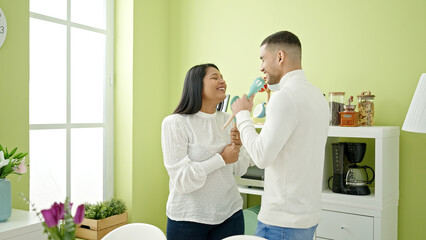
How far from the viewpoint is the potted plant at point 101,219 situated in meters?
2.85

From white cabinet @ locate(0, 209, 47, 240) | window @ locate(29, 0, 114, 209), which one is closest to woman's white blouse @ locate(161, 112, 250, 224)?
white cabinet @ locate(0, 209, 47, 240)

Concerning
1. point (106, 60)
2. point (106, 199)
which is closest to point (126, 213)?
point (106, 199)

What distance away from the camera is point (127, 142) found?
3248mm

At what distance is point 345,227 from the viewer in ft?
7.52

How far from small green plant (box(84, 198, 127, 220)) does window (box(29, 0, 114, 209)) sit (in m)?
0.20

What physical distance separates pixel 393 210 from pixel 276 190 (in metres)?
1.32

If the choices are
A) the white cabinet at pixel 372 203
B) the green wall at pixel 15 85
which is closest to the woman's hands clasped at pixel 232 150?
the white cabinet at pixel 372 203

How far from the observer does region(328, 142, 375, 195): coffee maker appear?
2354 millimetres

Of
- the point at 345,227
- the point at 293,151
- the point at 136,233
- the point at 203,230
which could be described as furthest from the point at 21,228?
the point at 345,227

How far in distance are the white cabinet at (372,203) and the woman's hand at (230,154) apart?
83 centimetres

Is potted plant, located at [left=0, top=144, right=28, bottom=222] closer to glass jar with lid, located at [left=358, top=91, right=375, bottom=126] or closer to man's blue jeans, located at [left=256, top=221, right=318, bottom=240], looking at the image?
man's blue jeans, located at [left=256, top=221, right=318, bottom=240]

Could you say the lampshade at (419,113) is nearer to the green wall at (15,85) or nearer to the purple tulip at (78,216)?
the purple tulip at (78,216)

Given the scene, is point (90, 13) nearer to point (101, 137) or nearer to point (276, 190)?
point (101, 137)

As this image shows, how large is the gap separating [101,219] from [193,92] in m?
1.51
